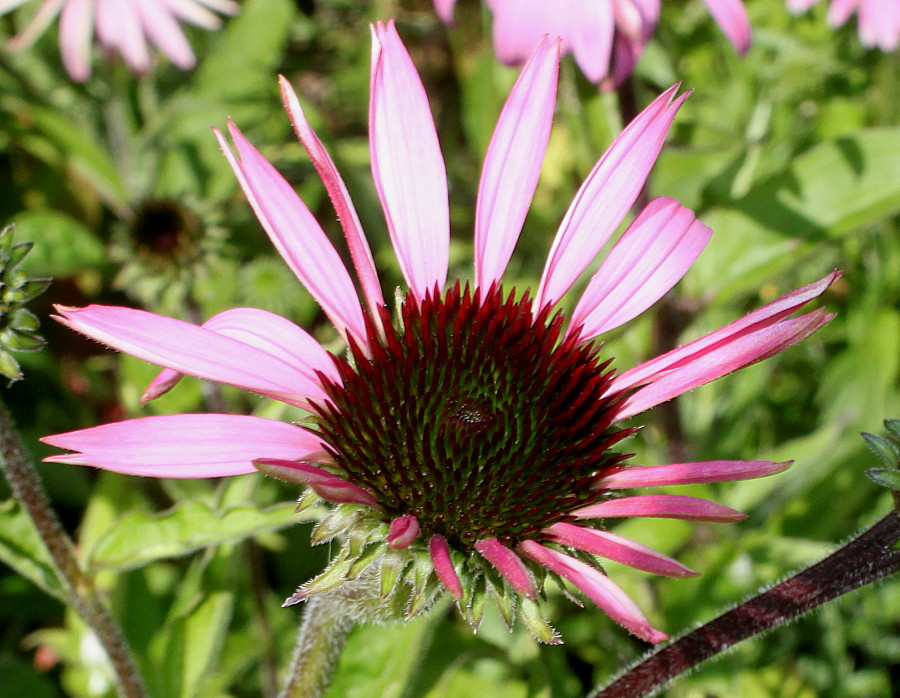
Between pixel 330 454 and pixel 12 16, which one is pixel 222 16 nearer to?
pixel 12 16

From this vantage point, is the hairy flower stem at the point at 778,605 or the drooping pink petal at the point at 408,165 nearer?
the hairy flower stem at the point at 778,605

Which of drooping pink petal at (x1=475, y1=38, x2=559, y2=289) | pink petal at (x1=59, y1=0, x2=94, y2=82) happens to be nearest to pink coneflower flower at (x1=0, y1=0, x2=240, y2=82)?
pink petal at (x1=59, y1=0, x2=94, y2=82)

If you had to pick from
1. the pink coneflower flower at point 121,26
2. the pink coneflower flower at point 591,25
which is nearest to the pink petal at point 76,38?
the pink coneflower flower at point 121,26

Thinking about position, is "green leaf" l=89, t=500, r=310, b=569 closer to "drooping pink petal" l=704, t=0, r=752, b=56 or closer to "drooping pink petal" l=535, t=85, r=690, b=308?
"drooping pink petal" l=535, t=85, r=690, b=308

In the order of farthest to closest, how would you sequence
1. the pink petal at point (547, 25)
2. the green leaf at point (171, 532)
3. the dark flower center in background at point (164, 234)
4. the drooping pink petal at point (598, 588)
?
the dark flower center in background at point (164, 234)
the pink petal at point (547, 25)
the green leaf at point (171, 532)
the drooping pink petal at point (598, 588)

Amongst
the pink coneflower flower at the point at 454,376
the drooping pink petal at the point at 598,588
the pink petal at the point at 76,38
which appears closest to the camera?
the drooping pink petal at the point at 598,588

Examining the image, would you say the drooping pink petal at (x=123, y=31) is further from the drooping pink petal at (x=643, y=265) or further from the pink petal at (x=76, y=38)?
the drooping pink petal at (x=643, y=265)
